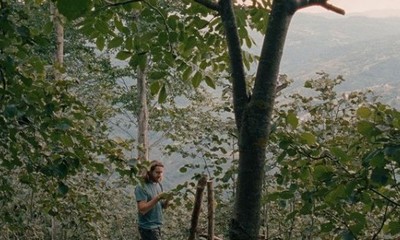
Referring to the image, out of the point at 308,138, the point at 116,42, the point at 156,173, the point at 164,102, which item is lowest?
the point at 156,173

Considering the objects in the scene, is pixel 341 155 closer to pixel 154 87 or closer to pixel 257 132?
pixel 257 132

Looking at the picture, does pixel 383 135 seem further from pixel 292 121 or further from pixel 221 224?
pixel 221 224

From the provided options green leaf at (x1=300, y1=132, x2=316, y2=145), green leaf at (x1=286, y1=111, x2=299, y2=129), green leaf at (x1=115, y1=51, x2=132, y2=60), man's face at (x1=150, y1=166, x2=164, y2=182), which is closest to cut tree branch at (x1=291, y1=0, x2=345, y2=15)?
green leaf at (x1=286, y1=111, x2=299, y2=129)

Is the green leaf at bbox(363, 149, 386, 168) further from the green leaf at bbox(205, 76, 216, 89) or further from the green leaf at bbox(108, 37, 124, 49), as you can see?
the green leaf at bbox(108, 37, 124, 49)

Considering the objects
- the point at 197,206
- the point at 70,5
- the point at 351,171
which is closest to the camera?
the point at 70,5

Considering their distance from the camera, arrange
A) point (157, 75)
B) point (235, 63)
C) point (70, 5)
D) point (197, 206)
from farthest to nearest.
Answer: point (197, 206) < point (157, 75) < point (235, 63) < point (70, 5)

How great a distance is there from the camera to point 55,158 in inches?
147

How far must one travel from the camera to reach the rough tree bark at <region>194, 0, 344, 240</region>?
238 cm

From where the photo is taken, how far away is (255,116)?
2.43m

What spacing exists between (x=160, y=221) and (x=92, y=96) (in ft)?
51.9

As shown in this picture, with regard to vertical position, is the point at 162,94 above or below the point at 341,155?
above

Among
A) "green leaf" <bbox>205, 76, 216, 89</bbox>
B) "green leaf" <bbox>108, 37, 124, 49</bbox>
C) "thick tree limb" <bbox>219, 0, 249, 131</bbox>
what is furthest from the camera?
"green leaf" <bbox>108, 37, 124, 49</bbox>

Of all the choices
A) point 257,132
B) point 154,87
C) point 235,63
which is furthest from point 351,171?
point 154,87

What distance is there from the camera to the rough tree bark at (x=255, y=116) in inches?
93.6
